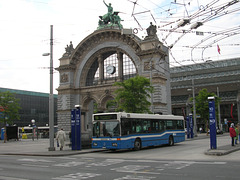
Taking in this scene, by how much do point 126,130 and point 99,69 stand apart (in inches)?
1161

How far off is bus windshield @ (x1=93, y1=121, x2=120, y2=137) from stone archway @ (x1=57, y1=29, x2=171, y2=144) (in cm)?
2267

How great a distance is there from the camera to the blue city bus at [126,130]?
71.9 feet

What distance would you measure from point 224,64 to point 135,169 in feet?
248

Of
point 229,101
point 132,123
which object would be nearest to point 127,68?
point 132,123

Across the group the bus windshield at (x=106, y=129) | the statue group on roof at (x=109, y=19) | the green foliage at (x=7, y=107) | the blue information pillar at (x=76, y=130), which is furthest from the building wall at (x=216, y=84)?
the bus windshield at (x=106, y=129)

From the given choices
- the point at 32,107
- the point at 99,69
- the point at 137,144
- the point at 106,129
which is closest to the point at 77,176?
the point at 106,129

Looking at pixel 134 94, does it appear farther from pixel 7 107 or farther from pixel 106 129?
pixel 7 107

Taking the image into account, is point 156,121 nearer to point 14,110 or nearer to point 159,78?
point 159,78

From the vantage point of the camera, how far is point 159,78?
142 ft

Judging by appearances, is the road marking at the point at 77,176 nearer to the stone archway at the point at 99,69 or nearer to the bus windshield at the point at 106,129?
the bus windshield at the point at 106,129

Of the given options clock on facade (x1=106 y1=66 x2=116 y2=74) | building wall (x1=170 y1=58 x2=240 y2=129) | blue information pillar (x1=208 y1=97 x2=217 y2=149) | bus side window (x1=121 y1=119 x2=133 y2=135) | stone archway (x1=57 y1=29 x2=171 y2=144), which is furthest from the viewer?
building wall (x1=170 y1=58 x2=240 y2=129)

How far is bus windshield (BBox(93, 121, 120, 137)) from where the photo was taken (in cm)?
2198

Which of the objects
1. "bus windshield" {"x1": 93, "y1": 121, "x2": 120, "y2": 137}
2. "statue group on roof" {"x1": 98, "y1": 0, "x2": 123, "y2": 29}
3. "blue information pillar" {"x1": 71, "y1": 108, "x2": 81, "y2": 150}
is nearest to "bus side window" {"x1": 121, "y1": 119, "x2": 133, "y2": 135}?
"bus windshield" {"x1": 93, "y1": 121, "x2": 120, "y2": 137}

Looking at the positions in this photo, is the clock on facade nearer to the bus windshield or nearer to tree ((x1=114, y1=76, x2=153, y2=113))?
tree ((x1=114, y1=76, x2=153, y2=113))
